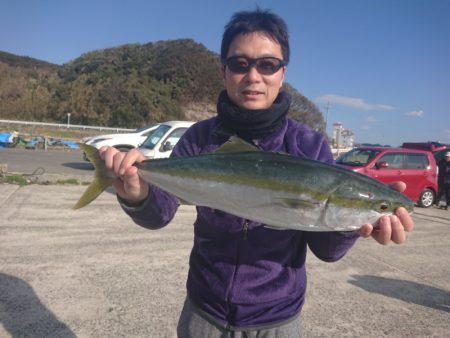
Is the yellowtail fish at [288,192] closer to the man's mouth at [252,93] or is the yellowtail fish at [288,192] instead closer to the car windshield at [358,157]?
the man's mouth at [252,93]

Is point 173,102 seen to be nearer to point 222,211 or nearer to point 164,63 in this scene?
point 164,63

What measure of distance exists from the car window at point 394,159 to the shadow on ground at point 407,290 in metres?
8.32

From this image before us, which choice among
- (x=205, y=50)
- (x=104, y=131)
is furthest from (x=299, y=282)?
(x=205, y=50)

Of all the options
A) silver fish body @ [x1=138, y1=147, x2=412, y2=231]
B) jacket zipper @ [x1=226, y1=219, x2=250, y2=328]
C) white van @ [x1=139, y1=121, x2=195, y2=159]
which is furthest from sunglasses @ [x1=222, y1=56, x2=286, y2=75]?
white van @ [x1=139, y1=121, x2=195, y2=159]

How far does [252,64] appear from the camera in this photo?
84.9 inches

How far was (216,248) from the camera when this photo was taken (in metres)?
2.07

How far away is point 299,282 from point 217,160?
82cm

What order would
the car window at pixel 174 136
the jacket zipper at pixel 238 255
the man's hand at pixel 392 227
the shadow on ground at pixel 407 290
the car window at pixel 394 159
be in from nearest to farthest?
the man's hand at pixel 392 227 → the jacket zipper at pixel 238 255 → the shadow on ground at pixel 407 290 → the car window at pixel 174 136 → the car window at pixel 394 159

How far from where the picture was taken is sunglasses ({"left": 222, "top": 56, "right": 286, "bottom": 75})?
2160 millimetres

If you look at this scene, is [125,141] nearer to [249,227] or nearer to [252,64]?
[252,64]

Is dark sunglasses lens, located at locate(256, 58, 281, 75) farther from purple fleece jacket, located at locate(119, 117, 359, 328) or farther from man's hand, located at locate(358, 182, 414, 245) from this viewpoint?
man's hand, located at locate(358, 182, 414, 245)

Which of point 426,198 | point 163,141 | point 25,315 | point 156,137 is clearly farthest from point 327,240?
point 426,198

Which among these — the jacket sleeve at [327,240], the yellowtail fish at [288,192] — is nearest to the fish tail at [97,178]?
the yellowtail fish at [288,192]

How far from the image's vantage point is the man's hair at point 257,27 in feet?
7.20
